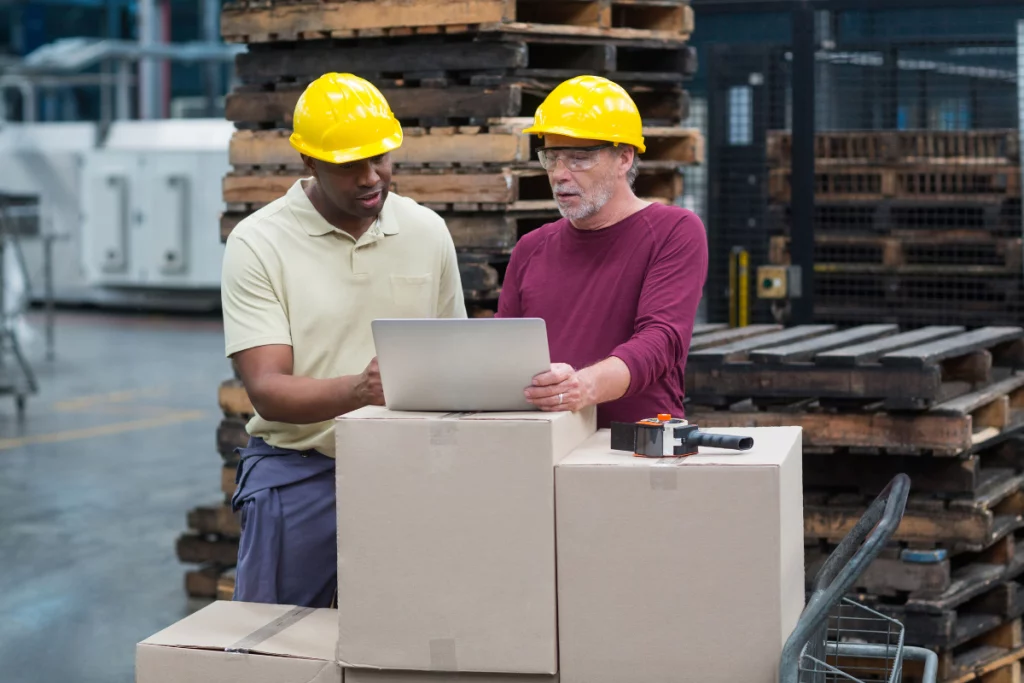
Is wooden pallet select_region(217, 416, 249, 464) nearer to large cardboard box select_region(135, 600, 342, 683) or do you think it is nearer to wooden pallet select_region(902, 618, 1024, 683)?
large cardboard box select_region(135, 600, 342, 683)

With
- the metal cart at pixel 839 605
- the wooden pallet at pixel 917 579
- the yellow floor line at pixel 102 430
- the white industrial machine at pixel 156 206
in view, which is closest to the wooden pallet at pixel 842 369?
the wooden pallet at pixel 917 579

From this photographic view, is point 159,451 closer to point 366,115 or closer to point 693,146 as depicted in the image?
point 693,146

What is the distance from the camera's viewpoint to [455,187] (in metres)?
4.84

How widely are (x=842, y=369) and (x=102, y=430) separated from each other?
7.42 meters

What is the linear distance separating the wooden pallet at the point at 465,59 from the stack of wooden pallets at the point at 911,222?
1.70 metres

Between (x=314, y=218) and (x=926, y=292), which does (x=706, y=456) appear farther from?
(x=926, y=292)

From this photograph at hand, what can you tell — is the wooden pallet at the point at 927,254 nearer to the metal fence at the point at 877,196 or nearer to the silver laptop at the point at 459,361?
the metal fence at the point at 877,196

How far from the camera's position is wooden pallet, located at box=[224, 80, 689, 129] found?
486cm

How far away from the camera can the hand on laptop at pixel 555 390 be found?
2598 mm

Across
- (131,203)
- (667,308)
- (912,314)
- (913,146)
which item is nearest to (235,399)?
(667,308)

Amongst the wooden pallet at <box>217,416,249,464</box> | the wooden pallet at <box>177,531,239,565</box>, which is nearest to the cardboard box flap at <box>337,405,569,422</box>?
the wooden pallet at <box>217,416,249,464</box>

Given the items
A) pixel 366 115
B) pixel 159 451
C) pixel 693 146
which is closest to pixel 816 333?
pixel 693 146

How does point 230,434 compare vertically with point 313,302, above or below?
below

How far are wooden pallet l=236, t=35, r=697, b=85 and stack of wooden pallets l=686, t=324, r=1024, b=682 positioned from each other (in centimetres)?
117
